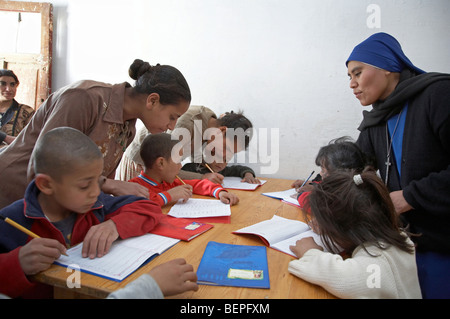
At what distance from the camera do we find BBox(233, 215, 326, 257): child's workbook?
38.1 inches

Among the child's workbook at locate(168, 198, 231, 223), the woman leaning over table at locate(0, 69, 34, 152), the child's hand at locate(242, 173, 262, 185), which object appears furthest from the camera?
the woman leaning over table at locate(0, 69, 34, 152)

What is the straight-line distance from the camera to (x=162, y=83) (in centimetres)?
134

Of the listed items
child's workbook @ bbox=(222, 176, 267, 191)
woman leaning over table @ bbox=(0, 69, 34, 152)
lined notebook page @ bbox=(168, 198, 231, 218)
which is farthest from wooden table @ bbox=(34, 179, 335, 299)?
woman leaning over table @ bbox=(0, 69, 34, 152)

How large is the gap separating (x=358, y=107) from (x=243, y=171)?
1085mm

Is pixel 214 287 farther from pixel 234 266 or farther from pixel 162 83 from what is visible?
pixel 162 83

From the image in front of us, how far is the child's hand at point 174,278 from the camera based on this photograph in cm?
66

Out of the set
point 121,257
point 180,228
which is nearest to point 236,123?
point 180,228

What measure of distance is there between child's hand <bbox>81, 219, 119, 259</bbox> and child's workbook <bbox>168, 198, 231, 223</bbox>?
385 millimetres

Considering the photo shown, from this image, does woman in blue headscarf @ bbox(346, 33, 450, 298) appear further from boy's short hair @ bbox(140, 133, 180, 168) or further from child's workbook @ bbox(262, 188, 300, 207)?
boy's short hair @ bbox(140, 133, 180, 168)

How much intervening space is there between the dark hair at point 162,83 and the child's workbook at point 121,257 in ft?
2.24

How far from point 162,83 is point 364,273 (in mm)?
1109

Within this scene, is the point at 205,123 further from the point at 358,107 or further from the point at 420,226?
the point at 420,226

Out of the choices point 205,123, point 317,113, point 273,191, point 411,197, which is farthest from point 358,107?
point 411,197

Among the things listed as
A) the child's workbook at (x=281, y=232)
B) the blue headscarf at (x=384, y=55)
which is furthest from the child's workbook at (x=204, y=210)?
the blue headscarf at (x=384, y=55)
